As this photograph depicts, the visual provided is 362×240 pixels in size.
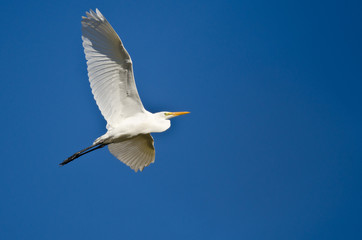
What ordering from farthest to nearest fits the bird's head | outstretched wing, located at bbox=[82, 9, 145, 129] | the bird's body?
the bird's head
the bird's body
outstretched wing, located at bbox=[82, 9, 145, 129]

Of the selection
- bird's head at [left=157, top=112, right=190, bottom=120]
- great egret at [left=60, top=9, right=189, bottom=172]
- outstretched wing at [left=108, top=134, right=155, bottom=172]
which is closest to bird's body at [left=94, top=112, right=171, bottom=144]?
great egret at [left=60, top=9, right=189, bottom=172]

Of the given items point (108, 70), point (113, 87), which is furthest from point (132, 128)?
point (108, 70)

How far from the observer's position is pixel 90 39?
14.2ft

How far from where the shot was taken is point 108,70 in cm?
448

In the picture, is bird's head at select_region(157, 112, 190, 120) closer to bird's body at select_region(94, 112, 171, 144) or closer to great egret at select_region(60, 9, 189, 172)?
great egret at select_region(60, 9, 189, 172)

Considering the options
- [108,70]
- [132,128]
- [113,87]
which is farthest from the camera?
[132,128]

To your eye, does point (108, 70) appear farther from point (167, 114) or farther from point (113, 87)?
point (167, 114)

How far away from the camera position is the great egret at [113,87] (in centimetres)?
423

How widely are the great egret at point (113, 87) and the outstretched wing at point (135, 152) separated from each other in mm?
110

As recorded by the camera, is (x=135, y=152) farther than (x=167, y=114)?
Yes

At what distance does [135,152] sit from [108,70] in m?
1.48

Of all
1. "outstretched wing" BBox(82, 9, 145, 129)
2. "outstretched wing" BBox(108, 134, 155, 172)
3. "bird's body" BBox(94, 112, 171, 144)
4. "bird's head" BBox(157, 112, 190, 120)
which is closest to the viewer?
"outstretched wing" BBox(82, 9, 145, 129)

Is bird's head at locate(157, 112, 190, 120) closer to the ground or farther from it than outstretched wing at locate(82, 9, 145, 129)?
farther from it

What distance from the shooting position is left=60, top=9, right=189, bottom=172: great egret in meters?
4.23
